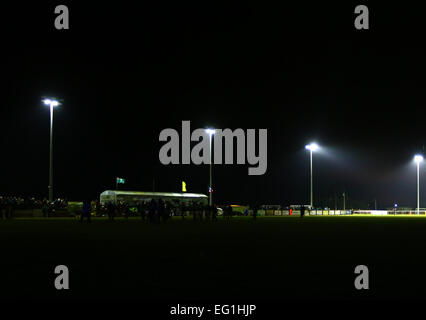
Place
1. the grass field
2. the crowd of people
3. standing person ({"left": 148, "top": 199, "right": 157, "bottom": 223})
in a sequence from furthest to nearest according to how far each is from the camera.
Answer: the crowd of people → standing person ({"left": 148, "top": 199, "right": 157, "bottom": 223}) → the grass field

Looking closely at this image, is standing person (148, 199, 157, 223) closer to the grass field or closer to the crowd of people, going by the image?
the crowd of people

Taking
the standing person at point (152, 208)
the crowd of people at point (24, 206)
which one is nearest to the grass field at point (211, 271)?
the standing person at point (152, 208)

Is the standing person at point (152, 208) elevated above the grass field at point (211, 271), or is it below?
above

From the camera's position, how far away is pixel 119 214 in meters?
46.8

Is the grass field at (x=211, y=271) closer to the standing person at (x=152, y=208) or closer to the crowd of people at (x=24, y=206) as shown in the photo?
the standing person at (x=152, y=208)

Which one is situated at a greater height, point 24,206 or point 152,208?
point 152,208

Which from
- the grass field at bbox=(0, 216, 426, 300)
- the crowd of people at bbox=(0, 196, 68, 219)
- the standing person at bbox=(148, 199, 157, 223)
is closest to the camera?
the grass field at bbox=(0, 216, 426, 300)

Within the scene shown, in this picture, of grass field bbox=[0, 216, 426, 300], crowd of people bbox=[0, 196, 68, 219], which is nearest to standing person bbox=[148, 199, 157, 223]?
crowd of people bbox=[0, 196, 68, 219]

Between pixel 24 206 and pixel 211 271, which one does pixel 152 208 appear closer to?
pixel 24 206

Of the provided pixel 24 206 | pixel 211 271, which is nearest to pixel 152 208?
pixel 24 206

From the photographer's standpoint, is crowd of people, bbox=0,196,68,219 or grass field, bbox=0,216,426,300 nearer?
grass field, bbox=0,216,426,300
